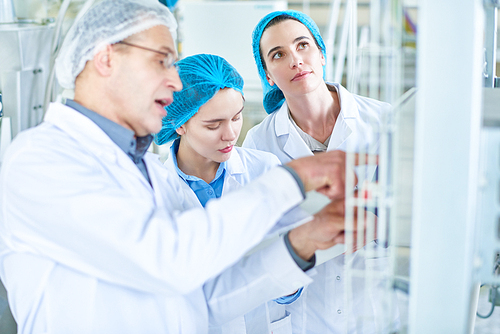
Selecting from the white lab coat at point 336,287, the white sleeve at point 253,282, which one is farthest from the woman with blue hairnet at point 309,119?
the white sleeve at point 253,282

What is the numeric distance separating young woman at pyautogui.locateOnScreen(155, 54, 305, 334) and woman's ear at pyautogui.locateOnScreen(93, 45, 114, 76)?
0.36 m

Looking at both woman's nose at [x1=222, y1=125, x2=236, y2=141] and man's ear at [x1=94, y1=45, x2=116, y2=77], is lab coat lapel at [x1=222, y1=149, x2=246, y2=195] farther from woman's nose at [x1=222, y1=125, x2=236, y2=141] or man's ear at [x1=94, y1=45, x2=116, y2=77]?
man's ear at [x1=94, y1=45, x2=116, y2=77]

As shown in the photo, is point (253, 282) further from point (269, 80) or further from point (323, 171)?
point (269, 80)

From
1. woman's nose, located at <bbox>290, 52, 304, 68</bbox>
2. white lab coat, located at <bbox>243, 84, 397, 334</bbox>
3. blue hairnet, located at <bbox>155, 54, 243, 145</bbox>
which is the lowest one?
white lab coat, located at <bbox>243, 84, 397, 334</bbox>

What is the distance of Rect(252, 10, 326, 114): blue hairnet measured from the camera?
1460 millimetres

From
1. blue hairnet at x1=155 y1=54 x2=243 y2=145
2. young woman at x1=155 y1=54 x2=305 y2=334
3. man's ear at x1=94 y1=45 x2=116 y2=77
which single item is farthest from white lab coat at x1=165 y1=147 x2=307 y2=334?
man's ear at x1=94 y1=45 x2=116 y2=77

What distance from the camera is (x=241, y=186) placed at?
123 centimetres

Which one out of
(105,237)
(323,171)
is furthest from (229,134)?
(105,237)

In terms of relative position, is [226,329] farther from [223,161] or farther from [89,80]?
[89,80]

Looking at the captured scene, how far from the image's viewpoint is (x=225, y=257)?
744 mm

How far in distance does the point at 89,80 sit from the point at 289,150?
70cm

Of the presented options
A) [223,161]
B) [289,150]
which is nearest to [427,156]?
[223,161]

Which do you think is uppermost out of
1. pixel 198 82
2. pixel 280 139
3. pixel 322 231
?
pixel 198 82

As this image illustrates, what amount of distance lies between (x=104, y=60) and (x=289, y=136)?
705 mm
